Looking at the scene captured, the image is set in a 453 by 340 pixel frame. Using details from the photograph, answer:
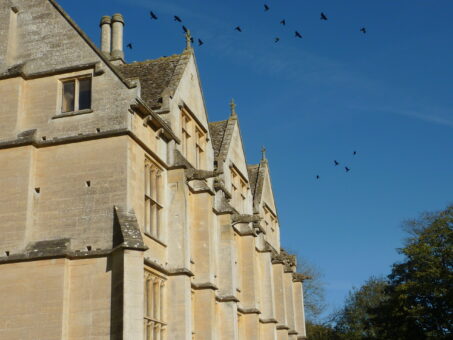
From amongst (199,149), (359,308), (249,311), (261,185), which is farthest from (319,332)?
(199,149)

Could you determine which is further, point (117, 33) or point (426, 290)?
point (426, 290)

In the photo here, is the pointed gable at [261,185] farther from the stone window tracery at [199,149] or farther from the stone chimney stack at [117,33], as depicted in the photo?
the stone chimney stack at [117,33]

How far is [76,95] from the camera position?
2191cm

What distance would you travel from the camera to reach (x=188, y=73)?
27.4m

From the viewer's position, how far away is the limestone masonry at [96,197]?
62.4 ft

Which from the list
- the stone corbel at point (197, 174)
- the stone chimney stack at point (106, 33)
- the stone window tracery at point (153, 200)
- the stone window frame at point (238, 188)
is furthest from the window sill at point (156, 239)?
the stone chimney stack at point (106, 33)

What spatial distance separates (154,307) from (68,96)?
7350 mm

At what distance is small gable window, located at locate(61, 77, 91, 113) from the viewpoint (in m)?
21.8

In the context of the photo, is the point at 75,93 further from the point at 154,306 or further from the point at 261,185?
the point at 261,185

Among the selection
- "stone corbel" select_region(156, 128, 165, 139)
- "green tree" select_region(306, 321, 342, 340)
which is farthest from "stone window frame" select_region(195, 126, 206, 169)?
"green tree" select_region(306, 321, 342, 340)

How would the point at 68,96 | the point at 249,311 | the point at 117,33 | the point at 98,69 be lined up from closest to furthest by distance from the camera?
the point at 98,69
the point at 68,96
the point at 117,33
the point at 249,311

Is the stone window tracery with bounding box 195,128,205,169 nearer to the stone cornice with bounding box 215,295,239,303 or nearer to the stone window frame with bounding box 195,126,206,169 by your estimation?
the stone window frame with bounding box 195,126,206,169

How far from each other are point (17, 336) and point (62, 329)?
1336 millimetres

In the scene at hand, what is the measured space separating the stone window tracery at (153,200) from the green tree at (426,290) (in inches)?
1106
